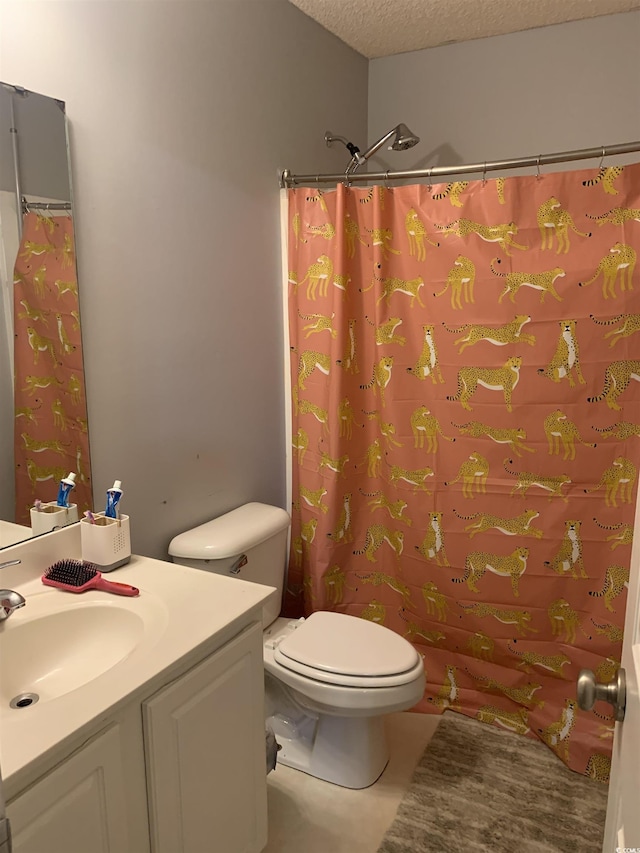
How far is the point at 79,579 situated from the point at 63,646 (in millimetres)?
148

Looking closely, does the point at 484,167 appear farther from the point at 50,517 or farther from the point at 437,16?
the point at 50,517

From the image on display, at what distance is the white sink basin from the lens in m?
1.20

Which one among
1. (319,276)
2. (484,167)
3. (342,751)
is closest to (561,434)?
(484,167)

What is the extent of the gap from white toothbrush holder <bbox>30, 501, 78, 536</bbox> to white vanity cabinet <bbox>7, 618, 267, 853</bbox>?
20.5 inches

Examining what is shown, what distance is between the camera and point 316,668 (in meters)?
1.76

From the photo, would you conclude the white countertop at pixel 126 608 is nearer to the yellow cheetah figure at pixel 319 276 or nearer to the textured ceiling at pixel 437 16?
the yellow cheetah figure at pixel 319 276

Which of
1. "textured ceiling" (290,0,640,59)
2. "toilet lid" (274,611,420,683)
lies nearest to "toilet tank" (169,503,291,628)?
"toilet lid" (274,611,420,683)

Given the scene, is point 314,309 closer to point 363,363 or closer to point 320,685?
point 363,363

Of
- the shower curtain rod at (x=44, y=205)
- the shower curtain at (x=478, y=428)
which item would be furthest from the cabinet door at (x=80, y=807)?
the shower curtain at (x=478, y=428)

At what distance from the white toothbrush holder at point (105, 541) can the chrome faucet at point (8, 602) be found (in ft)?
0.84

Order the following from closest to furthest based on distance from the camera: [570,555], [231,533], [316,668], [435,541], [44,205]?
[44,205] < [316,668] < [231,533] < [570,555] < [435,541]

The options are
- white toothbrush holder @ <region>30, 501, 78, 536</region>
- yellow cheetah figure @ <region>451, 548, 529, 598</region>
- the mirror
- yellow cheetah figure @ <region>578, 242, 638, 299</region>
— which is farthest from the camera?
yellow cheetah figure @ <region>451, 548, 529, 598</region>

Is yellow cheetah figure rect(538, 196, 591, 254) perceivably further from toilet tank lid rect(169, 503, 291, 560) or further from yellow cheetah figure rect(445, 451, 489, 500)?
toilet tank lid rect(169, 503, 291, 560)

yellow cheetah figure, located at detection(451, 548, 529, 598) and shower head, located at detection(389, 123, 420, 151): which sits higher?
shower head, located at detection(389, 123, 420, 151)
